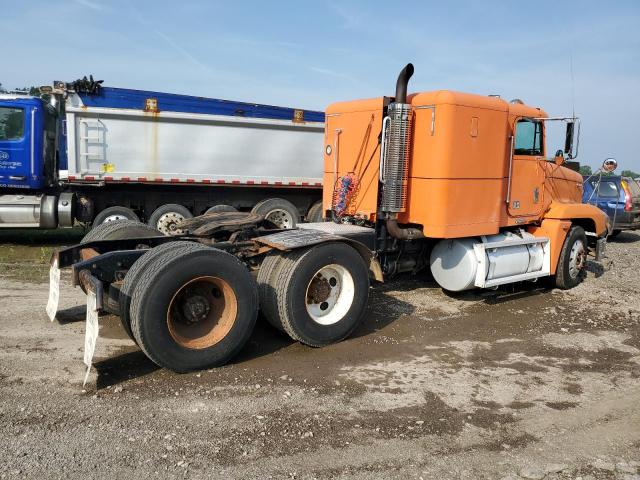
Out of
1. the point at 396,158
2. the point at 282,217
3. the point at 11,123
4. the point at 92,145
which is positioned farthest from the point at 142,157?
the point at 396,158

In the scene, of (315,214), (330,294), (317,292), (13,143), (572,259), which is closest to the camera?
(317,292)

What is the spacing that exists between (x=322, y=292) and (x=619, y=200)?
39.8 ft

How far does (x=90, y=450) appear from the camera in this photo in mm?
3447

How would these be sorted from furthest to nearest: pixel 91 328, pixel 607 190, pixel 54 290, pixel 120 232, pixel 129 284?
pixel 607 190, pixel 120 232, pixel 54 290, pixel 129 284, pixel 91 328

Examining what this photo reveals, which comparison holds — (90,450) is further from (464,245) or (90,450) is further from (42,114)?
(42,114)

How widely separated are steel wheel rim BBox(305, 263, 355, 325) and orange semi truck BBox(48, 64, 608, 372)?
0.5 inches

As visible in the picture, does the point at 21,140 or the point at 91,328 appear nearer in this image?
the point at 91,328

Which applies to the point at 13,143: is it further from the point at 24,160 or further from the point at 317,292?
the point at 317,292

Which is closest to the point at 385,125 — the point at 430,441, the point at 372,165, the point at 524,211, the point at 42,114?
the point at 372,165

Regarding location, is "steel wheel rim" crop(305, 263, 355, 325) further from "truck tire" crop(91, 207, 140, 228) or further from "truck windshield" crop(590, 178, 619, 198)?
"truck windshield" crop(590, 178, 619, 198)

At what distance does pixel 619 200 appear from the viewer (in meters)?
14.7

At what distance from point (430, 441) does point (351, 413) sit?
0.64 m

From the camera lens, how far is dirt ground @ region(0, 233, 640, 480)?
3.45m

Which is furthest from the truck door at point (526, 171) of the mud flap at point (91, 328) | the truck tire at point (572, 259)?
the mud flap at point (91, 328)
